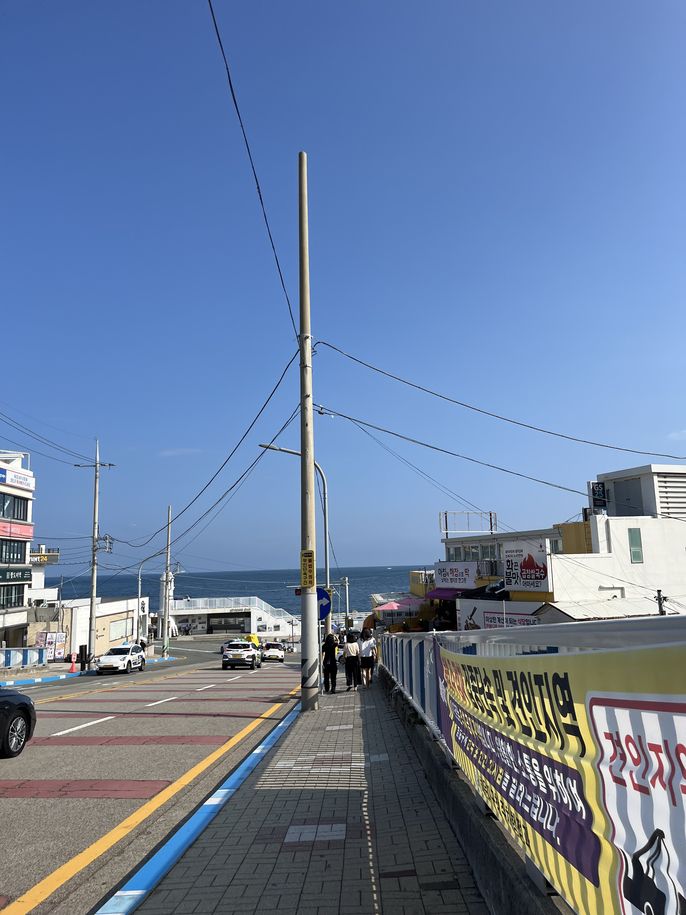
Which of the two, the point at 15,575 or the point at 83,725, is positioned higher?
the point at 15,575

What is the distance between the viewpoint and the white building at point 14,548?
145 ft

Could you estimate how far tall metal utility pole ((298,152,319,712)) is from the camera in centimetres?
1387

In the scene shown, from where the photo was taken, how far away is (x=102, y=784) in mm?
7656

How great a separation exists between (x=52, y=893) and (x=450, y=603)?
3635cm

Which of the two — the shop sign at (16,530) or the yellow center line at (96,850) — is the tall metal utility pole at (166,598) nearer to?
the shop sign at (16,530)

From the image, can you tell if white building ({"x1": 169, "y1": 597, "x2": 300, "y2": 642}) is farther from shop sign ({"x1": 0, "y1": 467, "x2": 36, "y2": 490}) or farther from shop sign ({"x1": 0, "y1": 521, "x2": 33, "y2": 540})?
shop sign ({"x1": 0, "y1": 467, "x2": 36, "y2": 490})

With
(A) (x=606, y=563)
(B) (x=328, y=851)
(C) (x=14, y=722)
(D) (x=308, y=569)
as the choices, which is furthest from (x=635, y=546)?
(B) (x=328, y=851)

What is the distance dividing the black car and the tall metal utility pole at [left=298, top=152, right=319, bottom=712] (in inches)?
217

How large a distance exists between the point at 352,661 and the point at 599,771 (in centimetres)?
1637

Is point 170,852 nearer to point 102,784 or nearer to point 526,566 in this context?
point 102,784

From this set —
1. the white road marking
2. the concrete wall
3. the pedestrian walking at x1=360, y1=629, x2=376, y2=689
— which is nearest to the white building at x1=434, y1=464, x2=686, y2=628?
the concrete wall

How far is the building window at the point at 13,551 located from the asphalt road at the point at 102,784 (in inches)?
1258

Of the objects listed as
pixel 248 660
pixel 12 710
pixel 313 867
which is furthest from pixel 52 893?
pixel 248 660

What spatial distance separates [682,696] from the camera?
6.15 ft
